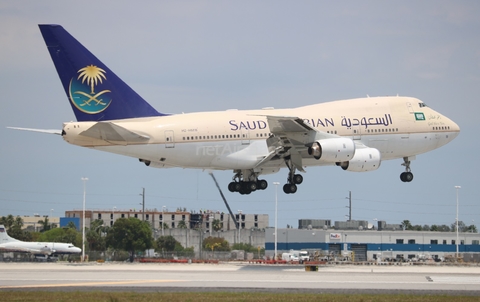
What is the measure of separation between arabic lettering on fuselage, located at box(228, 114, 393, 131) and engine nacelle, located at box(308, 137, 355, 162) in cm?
367

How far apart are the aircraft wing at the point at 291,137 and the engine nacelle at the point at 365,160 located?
2625mm

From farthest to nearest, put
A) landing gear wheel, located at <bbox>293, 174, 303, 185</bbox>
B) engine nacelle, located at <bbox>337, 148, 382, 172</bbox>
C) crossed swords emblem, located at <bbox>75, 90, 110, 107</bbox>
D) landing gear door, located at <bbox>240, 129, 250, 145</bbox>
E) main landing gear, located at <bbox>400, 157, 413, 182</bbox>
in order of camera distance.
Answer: main landing gear, located at <bbox>400, 157, 413, 182</bbox> < landing gear wheel, located at <bbox>293, 174, 303, 185</bbox> < engine nacelle, located at <bbox>337, 148, 382, 172</bbox> < landing gear door, located at <bbox>240, 129, 250, 145</bbox> < crossed swords emblem, located at <bbox>75, 90, 110, 107</bbox>

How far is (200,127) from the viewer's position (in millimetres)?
62500

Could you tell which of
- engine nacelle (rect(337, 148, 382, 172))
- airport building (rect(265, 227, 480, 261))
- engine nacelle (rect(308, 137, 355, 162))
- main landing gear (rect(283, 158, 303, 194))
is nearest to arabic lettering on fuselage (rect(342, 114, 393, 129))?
engine nacelle (rect(337, 148, 382, 172))

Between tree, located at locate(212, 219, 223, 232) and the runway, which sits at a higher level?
tree, located at locate(212, 219, 223, 232)

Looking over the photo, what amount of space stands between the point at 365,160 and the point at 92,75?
75.4ft

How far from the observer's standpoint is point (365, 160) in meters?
64.2

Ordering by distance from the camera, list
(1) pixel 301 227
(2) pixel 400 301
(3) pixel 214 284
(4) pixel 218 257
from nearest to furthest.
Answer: (2) pixel 400 301 < (3) pixel 214 284 < (4) pixel 218 257 < (1) pixel 301 227

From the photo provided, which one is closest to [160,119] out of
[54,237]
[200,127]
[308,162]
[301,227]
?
[200,127]

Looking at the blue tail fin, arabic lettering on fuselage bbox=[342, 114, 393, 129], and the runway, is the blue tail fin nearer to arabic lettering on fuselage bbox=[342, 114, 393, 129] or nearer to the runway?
the runway

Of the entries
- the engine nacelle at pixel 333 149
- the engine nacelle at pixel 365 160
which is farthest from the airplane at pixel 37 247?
the engine nacelle at pixel 333 149

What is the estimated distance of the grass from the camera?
40.0m

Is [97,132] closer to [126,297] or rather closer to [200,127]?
[200,127]

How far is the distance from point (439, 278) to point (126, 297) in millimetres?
25665
